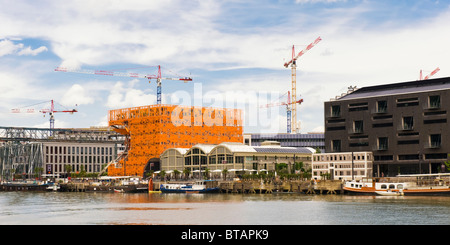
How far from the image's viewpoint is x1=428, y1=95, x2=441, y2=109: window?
19638 centimetres

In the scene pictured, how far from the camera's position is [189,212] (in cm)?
10919

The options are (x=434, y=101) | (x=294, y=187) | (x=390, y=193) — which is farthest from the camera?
(x=434, y=101)

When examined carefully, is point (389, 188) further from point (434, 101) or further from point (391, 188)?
point (434, 101)

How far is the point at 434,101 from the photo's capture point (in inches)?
7771

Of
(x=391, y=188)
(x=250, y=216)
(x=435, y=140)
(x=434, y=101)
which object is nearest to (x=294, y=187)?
(x=391, y=188)

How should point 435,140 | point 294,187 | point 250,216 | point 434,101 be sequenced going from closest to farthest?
point 250,216 < point 294,187 < point 435,140 < point 434,101

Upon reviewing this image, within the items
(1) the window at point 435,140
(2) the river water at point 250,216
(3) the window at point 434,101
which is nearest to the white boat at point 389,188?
(1) the window at point 435,140

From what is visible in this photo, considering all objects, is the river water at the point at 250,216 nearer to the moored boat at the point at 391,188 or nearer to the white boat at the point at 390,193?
the moored boat at the point at 391,188
